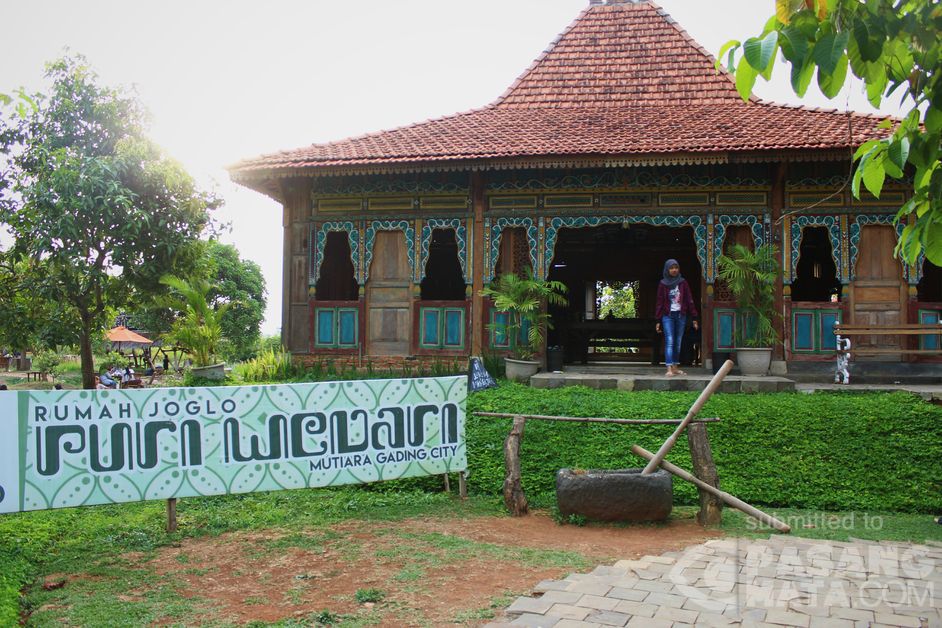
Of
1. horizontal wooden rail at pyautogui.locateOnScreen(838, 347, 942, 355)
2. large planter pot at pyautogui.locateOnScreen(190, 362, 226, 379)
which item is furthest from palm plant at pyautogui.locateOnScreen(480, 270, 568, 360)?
large planter pot at pyautogui.locateOnScreen(190, 362, 226, 379)

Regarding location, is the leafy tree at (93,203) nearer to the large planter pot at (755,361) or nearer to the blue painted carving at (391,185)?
the blue painted carving at (391,185)

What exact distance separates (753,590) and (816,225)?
841 centimetres

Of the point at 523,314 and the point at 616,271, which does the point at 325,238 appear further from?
the point at 616,271

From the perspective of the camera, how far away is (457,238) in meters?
12.2

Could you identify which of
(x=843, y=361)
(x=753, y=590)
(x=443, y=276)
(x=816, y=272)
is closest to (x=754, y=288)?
(x=843, y=361)

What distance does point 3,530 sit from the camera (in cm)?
592

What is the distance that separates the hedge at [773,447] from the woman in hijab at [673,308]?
1.42m

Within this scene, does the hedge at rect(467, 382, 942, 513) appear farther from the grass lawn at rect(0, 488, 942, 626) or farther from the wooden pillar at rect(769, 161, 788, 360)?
the wooden pillar at rect(769, 161, 788, 360)

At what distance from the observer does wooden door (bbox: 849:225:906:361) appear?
11.3 meters

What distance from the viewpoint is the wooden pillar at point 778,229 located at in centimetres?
1134

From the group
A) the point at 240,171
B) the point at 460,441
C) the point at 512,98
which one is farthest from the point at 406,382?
the point at 512,98

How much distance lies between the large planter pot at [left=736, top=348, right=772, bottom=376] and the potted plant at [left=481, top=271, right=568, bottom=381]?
9.11ft

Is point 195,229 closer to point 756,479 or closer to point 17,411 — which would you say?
point 17,411

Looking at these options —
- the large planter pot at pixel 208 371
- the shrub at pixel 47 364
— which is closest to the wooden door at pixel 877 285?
the large planter pot at pixel 208 371
